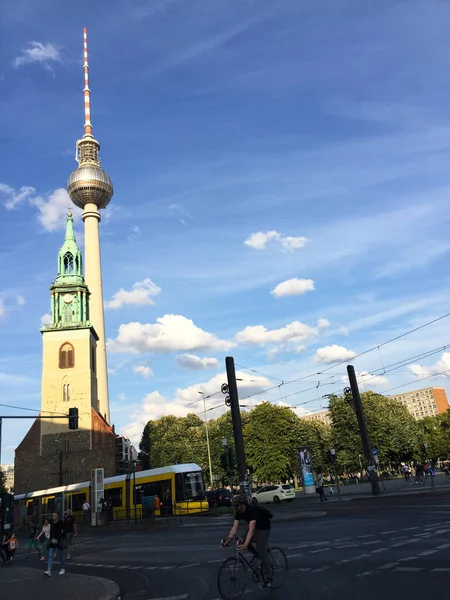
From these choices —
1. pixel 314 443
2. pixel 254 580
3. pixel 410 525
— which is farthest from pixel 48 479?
pixel 254 580

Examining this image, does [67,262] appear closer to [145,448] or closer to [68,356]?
[68,356]

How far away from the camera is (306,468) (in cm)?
4444

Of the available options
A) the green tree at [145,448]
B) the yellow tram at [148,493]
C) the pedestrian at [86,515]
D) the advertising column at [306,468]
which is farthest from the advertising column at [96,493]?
the green tree at [145,448]

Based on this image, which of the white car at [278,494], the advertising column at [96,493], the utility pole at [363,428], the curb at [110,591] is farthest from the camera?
the white car at [278,494]

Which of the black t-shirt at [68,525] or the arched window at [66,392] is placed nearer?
the black t-shirt at [68,525]

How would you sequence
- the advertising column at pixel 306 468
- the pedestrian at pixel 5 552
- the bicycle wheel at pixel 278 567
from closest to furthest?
the bicycle wheel at pixel 278 567 < the pedestrian at pixel 5 552 < the advertising column at pixel 306 468

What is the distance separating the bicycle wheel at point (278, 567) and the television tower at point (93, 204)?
2666 inches

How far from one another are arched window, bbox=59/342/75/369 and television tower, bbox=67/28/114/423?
516 inches

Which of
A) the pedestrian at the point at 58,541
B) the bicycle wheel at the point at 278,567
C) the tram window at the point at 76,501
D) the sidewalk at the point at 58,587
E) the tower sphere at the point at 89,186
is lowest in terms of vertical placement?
the sidewalk at the point at 58,587

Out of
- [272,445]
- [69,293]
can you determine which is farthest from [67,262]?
[272,445]

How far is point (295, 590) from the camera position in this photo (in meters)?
8.02

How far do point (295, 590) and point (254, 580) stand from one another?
2.50 feet

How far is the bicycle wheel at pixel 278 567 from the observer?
8.59 m

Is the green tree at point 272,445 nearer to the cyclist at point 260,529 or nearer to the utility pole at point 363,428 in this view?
the utility pole at point 363,428
